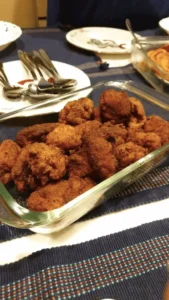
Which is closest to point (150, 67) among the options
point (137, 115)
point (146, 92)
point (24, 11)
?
point (146, 92)

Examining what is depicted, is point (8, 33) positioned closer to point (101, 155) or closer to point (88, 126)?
point (88, 126)

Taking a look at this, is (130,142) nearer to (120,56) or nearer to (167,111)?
(167,111)

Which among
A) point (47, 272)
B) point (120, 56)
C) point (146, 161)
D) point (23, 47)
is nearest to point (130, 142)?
point (146, 161)

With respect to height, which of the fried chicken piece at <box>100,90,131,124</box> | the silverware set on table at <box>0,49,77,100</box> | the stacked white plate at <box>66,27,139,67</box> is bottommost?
the stacked white plate at <box>66,27,139,67</box>

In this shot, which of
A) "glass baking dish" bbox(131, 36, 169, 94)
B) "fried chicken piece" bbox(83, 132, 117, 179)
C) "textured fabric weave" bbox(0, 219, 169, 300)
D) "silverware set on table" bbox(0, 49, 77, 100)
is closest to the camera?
"textured fabric weave" bbox(0, 219, 169, 300)

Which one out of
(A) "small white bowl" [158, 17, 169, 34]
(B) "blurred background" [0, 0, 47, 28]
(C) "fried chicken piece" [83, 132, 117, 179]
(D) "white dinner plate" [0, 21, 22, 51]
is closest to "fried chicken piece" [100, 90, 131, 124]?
(C) "fried chicken piece" [83, 132, 117, 179]

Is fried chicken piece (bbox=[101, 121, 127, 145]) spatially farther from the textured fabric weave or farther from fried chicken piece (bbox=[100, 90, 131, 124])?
the textured fabric weave
